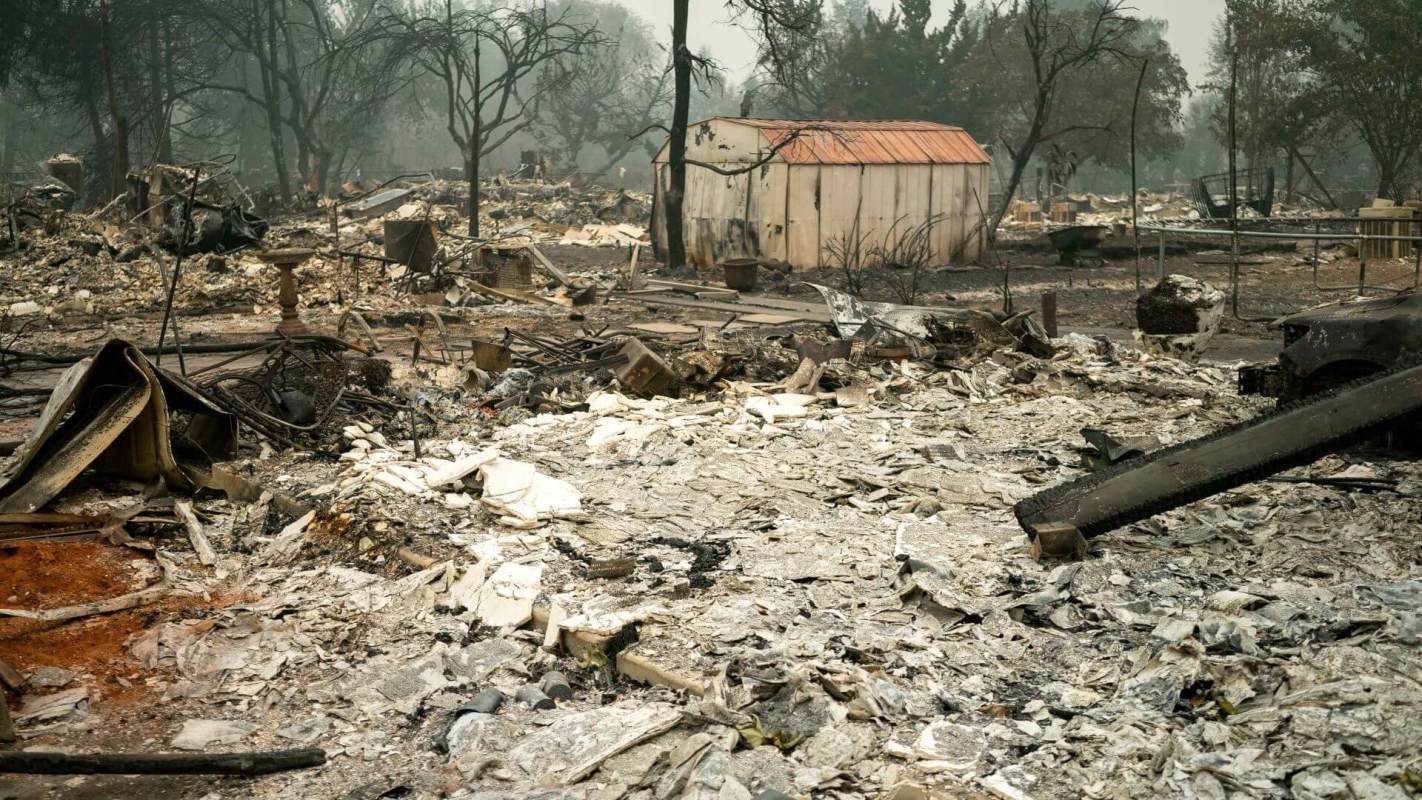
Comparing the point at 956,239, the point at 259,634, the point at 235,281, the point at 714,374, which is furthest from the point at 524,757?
the point at 956,239

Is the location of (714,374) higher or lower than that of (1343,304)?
lower

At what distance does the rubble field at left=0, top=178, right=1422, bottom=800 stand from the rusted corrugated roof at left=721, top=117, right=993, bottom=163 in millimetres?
11449

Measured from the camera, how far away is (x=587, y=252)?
2800 cm

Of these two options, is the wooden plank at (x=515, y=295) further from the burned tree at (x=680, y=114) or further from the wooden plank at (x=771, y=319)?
the burned tree at (x=680, y=114)

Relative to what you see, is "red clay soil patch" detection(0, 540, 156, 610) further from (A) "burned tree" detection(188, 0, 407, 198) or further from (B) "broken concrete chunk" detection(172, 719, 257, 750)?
(A) "burned tree" detection(188, 0, 407, 198)

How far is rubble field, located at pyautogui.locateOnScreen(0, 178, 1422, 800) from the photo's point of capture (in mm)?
4051

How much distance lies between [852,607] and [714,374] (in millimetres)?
5518

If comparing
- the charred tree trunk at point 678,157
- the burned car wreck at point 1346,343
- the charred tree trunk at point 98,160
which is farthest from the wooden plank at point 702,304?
the charred tree trunk at point 98,160

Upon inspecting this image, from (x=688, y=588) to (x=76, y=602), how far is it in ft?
9.62

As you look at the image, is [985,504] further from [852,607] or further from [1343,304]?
[1343,304]

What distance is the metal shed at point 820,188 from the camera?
878 inches

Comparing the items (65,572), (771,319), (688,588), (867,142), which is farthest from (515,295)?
(688,588)

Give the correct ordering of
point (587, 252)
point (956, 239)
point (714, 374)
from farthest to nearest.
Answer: point (587, 252) < point (956, 239) < point (714, 374)

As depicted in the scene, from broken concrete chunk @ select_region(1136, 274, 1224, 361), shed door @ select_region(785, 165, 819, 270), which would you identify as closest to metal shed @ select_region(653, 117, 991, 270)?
shed door @ select_region(785, 165, 819, 270)
